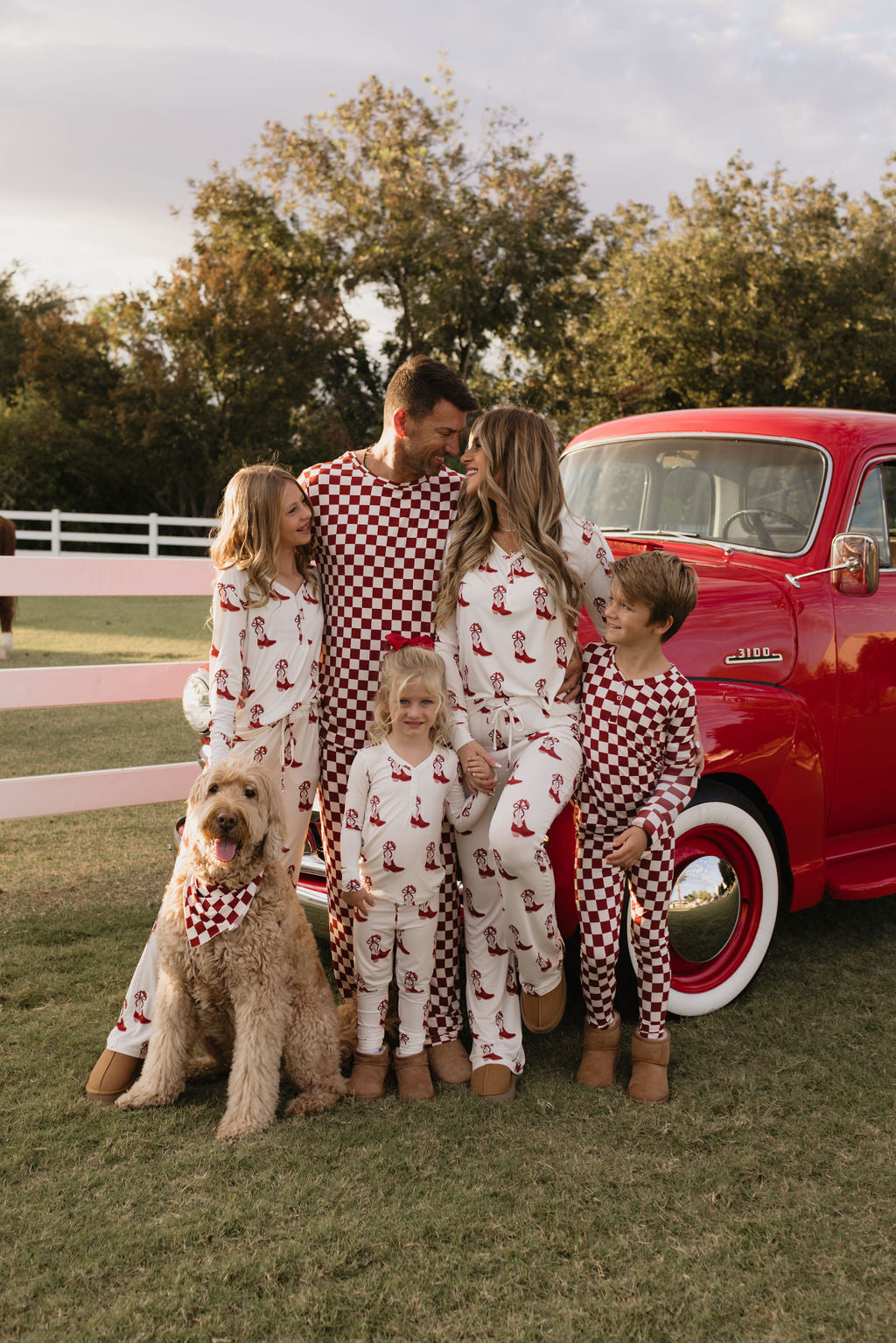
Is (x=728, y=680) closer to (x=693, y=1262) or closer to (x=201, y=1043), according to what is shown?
(x=693, y=1262)

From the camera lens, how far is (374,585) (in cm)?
334

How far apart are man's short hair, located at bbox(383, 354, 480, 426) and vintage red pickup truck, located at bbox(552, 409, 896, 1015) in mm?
907

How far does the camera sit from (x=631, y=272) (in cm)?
2664

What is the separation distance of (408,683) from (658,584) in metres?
0.79

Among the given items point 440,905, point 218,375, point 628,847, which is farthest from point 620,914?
point 218,375

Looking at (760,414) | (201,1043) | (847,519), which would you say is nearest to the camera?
(201,1043)

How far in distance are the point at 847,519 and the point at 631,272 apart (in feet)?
80.9

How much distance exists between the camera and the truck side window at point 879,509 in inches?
168

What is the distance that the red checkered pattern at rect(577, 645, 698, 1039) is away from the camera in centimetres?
312

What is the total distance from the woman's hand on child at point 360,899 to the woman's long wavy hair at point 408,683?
0.47m

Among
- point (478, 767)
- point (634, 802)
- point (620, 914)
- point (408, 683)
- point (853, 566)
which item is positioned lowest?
point (620, 914)

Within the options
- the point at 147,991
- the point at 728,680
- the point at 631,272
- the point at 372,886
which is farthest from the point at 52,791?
the point at 631,272

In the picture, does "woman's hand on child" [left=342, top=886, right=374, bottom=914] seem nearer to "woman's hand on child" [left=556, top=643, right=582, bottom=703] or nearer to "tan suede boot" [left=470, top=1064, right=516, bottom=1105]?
"tan suede boot" [left=470, top=1064, right=516, bottom=1105]

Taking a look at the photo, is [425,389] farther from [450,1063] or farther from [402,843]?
[450,1063]
